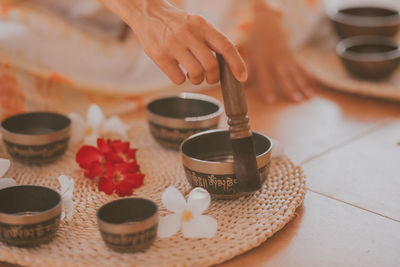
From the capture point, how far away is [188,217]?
1.09 m

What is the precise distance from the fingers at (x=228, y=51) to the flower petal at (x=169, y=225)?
28 cm

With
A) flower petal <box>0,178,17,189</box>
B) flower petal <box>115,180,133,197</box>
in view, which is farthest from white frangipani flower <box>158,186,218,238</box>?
flower petal <box>0,178,17,189</box>

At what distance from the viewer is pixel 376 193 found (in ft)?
4.25

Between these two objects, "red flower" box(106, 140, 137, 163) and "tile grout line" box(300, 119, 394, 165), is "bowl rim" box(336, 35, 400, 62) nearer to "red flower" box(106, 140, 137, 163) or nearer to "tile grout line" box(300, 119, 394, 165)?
"tile grout line" box(300, 119, 394, 165)

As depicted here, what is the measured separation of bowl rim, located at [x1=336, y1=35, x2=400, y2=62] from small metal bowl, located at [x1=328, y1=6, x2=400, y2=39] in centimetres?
2

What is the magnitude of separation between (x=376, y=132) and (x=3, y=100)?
3.47ft

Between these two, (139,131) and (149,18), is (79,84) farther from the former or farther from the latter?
(149,18)

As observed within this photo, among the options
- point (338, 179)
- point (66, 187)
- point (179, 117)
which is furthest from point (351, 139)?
point (66, 187)

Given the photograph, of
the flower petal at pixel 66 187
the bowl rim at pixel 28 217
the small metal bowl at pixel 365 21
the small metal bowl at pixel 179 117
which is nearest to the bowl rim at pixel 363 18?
the small metal bowl at pixel 365 21

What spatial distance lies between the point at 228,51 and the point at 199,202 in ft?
0.91

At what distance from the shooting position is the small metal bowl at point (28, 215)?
100 centimetres

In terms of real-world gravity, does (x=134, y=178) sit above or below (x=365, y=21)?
below

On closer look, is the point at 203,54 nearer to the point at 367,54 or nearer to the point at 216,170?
the point at 216,170

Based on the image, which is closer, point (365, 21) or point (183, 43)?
point (183, 43)
